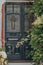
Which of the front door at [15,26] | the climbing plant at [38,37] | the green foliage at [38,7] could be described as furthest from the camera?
the front door at [15,26]

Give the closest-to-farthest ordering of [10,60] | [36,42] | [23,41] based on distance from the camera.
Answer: [36,42]
[23,41]
[10,60]

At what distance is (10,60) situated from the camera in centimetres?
916

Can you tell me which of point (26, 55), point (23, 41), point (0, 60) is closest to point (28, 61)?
point (26, 55)

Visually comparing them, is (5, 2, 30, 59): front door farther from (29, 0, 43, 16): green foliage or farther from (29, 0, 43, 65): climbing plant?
(29, 0, 43, 65): climbing plant

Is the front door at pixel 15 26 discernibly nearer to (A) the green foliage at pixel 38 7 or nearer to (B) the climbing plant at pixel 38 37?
(A) the green foliage at pixel 38 7

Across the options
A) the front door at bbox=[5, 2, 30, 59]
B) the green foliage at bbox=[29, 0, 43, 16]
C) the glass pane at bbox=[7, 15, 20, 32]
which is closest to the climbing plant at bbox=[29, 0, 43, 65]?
the green foliage at bbox=[29, 0, 43, 16]

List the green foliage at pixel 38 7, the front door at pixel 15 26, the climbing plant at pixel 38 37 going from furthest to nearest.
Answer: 1. the front door at pixel 15 26
2. the green foliage at pixel 38 7
3. the climbing plant at pixel 38 37

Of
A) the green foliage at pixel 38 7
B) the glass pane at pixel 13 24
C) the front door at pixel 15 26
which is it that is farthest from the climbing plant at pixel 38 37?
the glass pane at pixel 13 24

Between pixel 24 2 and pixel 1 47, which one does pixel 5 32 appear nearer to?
pixel 1 47

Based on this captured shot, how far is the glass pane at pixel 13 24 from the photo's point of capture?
9.35 meters

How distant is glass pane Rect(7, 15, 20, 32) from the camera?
935 centimetres

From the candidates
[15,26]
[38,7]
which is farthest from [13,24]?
[38,7]

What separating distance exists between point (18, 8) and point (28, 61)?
1.75 meters

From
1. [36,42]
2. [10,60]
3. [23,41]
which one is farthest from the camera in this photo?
[10,60]
